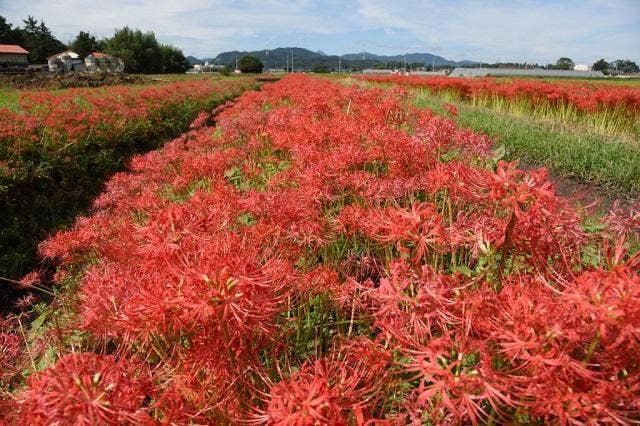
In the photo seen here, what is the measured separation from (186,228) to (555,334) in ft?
3.70

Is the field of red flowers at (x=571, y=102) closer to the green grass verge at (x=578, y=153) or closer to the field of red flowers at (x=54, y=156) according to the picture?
the green grass verge at (x=578, y=153)

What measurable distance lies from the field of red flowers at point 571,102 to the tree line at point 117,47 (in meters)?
58.4

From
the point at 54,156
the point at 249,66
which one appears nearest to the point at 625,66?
the point at 249,66

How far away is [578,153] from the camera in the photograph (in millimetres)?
6477

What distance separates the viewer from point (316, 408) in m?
0.96

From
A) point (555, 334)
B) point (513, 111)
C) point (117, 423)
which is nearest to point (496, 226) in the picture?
point (555, 334)

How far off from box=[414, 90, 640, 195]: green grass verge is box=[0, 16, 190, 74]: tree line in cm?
6282

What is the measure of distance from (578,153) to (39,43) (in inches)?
3208

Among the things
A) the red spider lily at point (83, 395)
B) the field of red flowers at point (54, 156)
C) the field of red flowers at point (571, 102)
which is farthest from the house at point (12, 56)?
the red spider lily at point (83, 395)

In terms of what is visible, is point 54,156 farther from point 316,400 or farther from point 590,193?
point 590,193

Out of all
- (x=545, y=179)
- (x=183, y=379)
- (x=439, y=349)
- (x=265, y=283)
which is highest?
(x=545, y=179)

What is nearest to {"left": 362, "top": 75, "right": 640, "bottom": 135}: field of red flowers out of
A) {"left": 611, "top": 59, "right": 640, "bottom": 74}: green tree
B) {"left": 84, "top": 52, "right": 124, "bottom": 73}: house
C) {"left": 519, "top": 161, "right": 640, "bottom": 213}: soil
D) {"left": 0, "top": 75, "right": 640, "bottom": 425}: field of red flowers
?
{"left": 519, "top": 161, "right": 640, "bottom": 213}: soil

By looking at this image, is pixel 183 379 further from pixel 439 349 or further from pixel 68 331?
pixel 68 331

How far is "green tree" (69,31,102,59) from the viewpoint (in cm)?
6900
